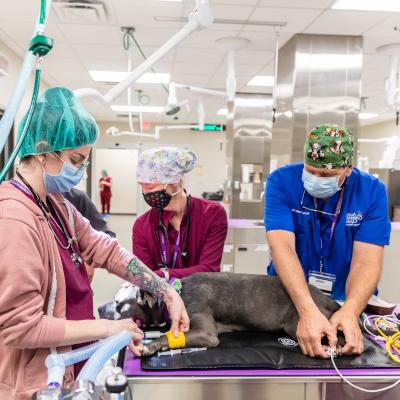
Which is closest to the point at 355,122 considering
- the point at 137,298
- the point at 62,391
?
the point at 137,298

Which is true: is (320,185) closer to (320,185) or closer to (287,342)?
(320,185)

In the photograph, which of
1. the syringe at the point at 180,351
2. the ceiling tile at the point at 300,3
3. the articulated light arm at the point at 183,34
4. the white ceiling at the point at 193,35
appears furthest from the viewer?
the white ceiling at the point at 193,35

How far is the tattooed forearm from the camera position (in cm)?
120

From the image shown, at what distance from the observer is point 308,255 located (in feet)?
4.90

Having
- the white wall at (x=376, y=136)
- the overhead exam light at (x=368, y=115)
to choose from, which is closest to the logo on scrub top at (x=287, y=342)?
the overhead exam light at (x=368, y=115)

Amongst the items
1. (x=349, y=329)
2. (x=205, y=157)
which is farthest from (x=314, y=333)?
(x=205, y=157)

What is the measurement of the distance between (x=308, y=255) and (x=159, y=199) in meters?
0.64

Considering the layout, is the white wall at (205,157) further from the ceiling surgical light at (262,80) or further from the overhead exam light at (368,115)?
the ceiling surgical light at (262,80)

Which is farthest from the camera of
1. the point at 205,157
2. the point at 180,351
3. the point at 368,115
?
the point at 205,157

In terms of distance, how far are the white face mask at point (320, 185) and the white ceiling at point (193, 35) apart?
2.02 meters

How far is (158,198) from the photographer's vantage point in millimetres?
1687

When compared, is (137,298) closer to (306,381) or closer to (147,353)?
(147,353)

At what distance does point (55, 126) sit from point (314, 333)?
2.95 feet

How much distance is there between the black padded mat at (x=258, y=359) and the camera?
3.48ft
